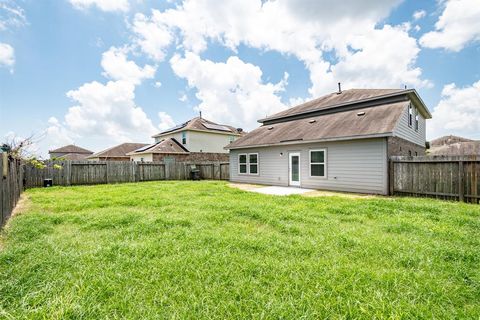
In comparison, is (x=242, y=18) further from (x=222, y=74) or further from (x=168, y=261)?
(x=168, y=261)

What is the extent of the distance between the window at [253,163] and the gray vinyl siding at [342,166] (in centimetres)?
82

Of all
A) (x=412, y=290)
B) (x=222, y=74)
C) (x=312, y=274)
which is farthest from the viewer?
(x=222, y=74)

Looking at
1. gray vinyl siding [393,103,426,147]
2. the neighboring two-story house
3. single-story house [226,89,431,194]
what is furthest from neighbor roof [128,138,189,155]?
gray vinyl siding [393,103,426,147]

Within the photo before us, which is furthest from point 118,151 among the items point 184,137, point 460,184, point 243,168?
point 460,184

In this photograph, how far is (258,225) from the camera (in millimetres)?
4859

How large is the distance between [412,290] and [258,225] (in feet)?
9.37

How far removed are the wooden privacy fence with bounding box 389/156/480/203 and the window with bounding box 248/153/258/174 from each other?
7.30 m

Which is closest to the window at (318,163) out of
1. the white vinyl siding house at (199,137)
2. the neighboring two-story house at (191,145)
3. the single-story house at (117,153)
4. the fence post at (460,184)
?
the fence post at (460,184)

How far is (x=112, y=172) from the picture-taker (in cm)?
1564

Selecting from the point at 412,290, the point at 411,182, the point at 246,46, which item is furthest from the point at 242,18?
the point at 412,290

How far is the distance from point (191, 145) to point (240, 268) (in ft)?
79.1

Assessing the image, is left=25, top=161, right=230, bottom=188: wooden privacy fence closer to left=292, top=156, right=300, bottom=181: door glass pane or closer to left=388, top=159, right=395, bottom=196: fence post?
left=292, top=156, right=300, bottom=181: door glass pane

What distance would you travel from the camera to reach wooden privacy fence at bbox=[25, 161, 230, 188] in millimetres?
13297

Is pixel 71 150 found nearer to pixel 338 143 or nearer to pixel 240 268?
pixel 338 143
